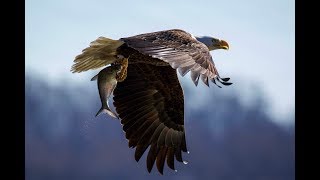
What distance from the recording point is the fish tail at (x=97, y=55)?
16.7ft

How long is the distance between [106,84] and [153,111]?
91 centimetres

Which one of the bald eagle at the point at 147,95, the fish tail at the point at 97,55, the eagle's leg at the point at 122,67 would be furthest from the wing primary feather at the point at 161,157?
the fish tail at the point at 97,55

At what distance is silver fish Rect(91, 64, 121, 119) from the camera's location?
4.70m

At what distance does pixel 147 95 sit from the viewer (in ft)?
18.7

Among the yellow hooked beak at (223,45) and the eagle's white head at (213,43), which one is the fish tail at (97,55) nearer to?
the eagle's white head at (213,43)

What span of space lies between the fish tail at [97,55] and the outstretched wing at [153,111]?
364 mm

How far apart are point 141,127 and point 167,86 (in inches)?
16.6

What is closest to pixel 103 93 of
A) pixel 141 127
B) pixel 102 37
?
pixel 102 37

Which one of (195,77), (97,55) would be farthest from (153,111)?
(195,77)

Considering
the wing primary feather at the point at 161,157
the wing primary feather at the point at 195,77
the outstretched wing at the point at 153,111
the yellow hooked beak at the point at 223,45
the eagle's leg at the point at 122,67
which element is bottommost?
the wing primary feather at the point at 161,157

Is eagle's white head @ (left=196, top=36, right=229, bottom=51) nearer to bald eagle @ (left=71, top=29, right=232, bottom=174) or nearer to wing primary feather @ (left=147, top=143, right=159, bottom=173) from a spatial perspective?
bald eagle @ (left=71, top=29, right=232, bottom=174)

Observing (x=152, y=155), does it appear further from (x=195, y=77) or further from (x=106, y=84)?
(x=195, y=77)
